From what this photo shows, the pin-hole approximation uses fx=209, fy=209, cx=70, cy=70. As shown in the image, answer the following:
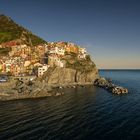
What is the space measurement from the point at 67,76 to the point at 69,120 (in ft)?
312

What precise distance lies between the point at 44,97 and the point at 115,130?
56641 mm

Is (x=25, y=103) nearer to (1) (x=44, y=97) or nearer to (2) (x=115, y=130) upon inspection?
(1) (x=44, y=97)

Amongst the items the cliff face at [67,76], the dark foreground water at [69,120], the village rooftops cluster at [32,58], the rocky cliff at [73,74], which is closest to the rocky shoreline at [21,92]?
the dark foreground water at [69,120]

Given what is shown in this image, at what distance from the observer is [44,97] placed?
10725cm

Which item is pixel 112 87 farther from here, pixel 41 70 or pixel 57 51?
pixel 57 51

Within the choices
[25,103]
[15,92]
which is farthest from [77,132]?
[15,92]

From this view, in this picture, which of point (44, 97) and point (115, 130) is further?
point (44, 97)

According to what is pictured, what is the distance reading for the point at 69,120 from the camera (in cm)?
6638

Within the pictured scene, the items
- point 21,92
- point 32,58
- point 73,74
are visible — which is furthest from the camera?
point 32,58

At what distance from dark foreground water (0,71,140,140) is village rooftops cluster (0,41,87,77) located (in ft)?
233

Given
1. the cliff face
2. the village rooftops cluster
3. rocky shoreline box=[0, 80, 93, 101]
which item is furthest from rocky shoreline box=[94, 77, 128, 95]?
rocky shoreline box=[0, 80, 93, 101]

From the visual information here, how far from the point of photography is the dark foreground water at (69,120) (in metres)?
53.1

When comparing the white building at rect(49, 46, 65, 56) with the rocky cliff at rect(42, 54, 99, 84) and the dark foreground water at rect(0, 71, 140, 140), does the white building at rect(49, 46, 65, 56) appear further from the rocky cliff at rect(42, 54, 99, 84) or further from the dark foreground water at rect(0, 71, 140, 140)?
the dark foreground water at rect(0, 71, 140, 140)

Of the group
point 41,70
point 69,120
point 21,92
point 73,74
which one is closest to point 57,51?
point 73,74
